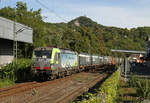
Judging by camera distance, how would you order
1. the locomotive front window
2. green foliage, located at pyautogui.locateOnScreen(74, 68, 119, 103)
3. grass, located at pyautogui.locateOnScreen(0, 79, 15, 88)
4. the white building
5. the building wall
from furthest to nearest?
the building wall < the white building < the locomotive front window < grass, located at pyautogui.locateOnScreen(0, 79, 15, 88) < green foliage, located at pyautogui.locateOnScreen(74, 68, 119, 103)

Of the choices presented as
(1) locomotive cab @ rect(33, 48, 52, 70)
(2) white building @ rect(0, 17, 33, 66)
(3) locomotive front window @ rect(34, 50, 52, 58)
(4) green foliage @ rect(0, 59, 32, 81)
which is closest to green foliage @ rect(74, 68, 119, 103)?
(1) locomotive cab @ rect(33, 48, 52, 70)

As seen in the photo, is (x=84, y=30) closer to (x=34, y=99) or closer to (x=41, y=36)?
(x=41, y=36)

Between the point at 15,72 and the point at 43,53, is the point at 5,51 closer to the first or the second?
the point at 15,72

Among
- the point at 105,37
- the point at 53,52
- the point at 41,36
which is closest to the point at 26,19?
the point at 41,36

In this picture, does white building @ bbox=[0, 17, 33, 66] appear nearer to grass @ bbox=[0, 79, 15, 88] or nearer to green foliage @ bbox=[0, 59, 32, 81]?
green foliage @ bbox=[0, 59, 32, 81]

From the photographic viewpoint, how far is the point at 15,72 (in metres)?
18.8

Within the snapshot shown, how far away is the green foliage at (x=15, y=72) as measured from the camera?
1818 centimetres

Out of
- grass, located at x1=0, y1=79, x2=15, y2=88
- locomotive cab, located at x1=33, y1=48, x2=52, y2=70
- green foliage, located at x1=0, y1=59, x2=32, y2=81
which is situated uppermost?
locomotive cab, located at x1=33, y1=48, x2=52, y2=70

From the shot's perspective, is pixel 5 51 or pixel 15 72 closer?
pixel 15 72

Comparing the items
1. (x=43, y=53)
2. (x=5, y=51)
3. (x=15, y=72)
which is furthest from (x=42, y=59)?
(x=5, y=51)

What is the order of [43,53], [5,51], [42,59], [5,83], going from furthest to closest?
[5,51], [43,53], [42,59], [5,83]

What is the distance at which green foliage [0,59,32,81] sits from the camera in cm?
1818

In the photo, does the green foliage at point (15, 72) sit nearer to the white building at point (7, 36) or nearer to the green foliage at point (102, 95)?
the white building at point (7, 36)

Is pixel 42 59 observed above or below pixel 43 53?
below
